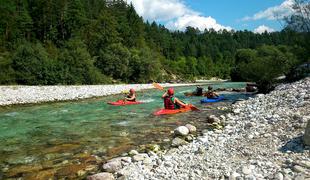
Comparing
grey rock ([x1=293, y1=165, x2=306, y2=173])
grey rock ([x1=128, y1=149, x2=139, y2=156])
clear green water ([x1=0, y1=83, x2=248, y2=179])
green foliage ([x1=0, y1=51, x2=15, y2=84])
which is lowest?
clear green water ([x1=0, y1=83, x2=248, y2=179])

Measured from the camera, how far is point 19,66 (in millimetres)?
44000

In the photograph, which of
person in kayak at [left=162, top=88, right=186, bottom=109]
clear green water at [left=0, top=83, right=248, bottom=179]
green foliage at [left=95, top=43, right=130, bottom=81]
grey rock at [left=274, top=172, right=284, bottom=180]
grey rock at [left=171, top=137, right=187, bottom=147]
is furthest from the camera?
green foliage at [left=95, top=43, right=130, bottom=81]

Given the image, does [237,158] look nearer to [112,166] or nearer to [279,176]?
[279,176]

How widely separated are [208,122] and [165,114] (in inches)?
152

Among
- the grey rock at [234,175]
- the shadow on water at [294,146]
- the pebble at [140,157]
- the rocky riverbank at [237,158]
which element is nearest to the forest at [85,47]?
the rocky riverbank at [237,158]

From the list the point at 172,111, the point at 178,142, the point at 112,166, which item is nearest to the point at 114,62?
the point at 172,111

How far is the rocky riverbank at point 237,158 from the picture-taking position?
646cm

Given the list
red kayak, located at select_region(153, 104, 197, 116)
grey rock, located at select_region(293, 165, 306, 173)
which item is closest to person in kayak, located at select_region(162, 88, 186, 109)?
red kayak, located at select_region(153, 104, 197, 116)

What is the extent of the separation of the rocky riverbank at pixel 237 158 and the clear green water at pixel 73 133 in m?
2.02

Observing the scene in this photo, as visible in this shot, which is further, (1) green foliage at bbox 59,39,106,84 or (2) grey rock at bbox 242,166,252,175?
(1) green foliage at bbox 59,39,106,84

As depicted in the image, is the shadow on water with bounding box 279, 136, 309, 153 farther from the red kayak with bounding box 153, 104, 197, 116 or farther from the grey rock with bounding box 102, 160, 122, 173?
the red kayak with bounding box 153, 104, 197, 116

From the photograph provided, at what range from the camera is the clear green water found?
982 centimetres

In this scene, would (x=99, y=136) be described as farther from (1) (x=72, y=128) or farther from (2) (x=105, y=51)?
(2) (x=105, y=51)

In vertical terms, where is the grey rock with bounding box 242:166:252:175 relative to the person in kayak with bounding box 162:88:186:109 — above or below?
below
